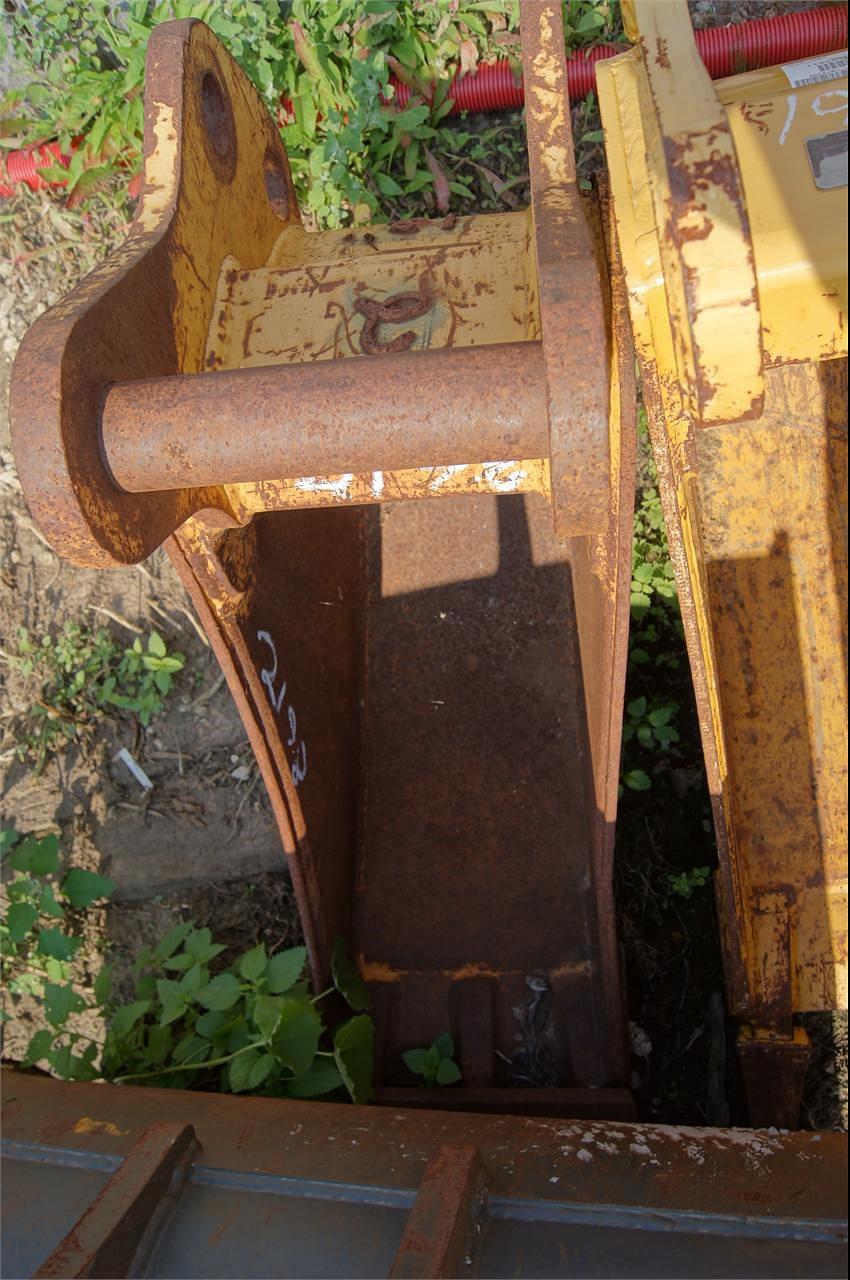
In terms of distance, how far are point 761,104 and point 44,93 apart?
2.80m

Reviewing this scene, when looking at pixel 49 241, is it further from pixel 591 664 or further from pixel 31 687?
pixel 591 664

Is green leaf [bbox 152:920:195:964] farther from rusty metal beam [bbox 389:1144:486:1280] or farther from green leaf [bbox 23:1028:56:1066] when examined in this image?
rusty metal beam [bbox 389:1144:486:1280]

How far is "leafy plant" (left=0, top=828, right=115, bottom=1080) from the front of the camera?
89.3 inches

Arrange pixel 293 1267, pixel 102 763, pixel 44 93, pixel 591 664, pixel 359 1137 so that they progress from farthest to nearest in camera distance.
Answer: pixel 44 93, pixel 102 763, pixel 591 664, pixel 359 1137, pixel 293 1267

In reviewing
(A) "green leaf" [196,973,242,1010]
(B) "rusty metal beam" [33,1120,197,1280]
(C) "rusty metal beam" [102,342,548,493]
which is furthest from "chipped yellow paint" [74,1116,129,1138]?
(C) "rusty metal beam" [102,342,548,493]

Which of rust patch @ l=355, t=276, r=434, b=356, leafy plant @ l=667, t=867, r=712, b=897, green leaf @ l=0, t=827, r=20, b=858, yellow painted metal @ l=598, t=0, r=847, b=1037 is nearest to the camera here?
rust patch @ l=355, t=276, r=434, b=356

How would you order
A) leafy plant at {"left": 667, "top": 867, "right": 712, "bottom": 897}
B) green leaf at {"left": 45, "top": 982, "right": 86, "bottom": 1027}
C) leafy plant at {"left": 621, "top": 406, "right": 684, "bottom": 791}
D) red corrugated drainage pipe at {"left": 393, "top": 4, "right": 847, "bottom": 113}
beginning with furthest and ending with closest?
red corrugated drainage pipe at {"left": 393, "top": 4, "right": 847, "bottom": 113} → leafy plant at {"left": 621, "top": 406, "right": 684, "bottom": 791} → leafy plant at {"left": 667, "top": 867, "right": 712, "bottom": 897} → green leaf at {"left": 45, "top": 982, "right": 86, "bottom": 1027}

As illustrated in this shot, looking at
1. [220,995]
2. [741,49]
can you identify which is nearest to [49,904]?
[220,995]

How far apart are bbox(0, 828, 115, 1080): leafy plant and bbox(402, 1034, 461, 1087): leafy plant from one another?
0.78 metres

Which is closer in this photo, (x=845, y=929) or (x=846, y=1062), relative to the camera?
(x=845, y=929)

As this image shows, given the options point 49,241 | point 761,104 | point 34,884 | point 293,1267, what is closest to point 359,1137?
point 293,1267

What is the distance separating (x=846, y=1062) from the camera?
8.11 feet

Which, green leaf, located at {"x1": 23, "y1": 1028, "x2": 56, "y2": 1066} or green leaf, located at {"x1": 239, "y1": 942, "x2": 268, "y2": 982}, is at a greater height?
green leaf, located at {"x1": 239, "y1": 942, "x2": 268, "y2": 982}

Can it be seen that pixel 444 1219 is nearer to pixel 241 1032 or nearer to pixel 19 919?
pixel 241 1032
